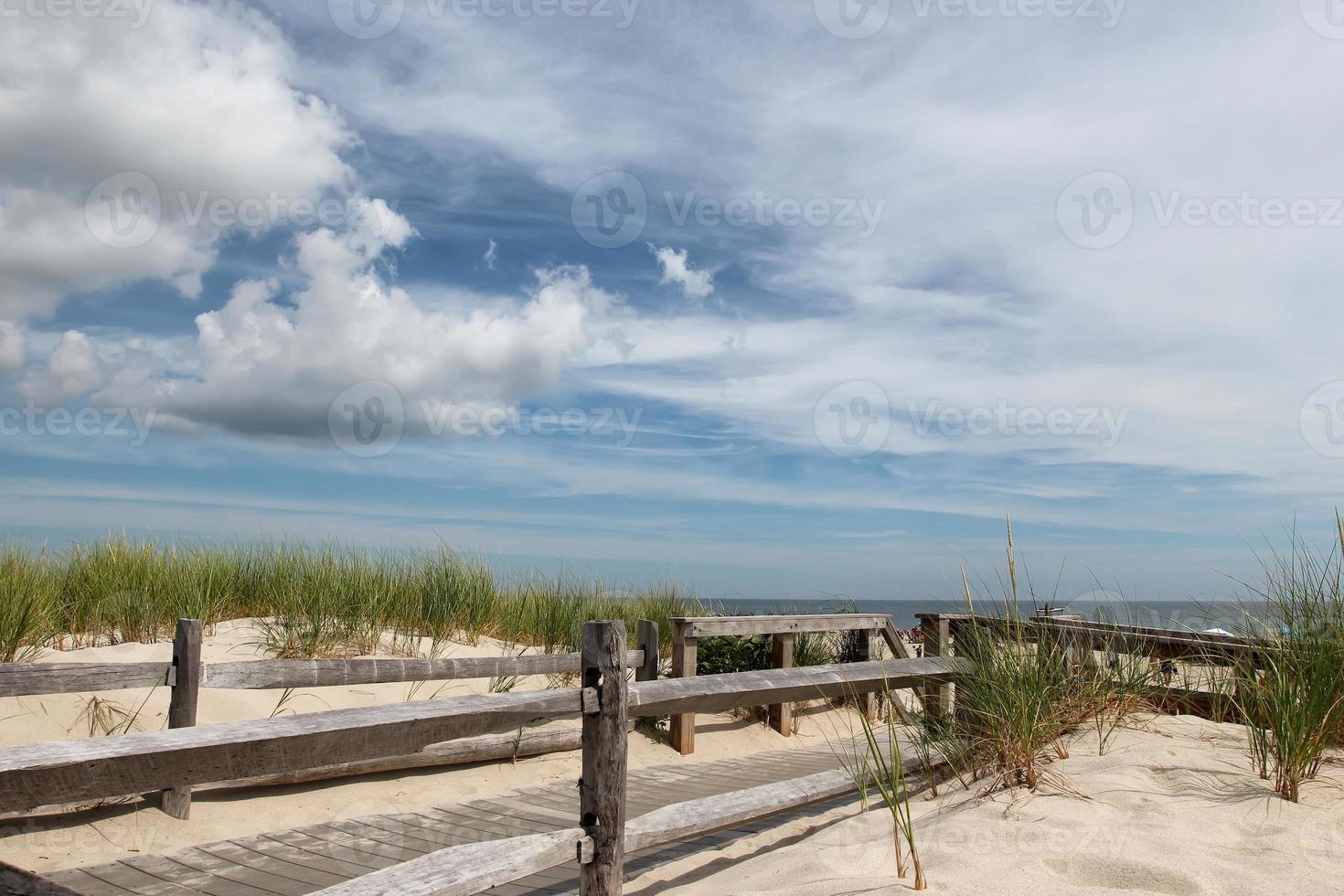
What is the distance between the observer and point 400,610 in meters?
A: 11.8

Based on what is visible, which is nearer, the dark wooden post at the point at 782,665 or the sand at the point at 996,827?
the sand at the point at 996,827

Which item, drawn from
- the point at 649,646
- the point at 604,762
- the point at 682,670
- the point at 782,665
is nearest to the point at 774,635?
the point at 782,665

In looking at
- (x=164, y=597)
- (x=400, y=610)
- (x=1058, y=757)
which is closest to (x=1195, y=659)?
(x=1058, y=757)

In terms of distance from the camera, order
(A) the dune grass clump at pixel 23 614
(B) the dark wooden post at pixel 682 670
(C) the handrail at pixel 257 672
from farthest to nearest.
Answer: (B) the dark wooden post at pixel 682 670, (A) the dune grass clump at pixel 23 614, (C) the handrail at pixel 257 672

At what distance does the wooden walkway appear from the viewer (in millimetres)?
4898

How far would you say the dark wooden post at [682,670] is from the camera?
8844 mm

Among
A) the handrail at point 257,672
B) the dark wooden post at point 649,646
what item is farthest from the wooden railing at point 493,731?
the dark wooden post at point 649,646

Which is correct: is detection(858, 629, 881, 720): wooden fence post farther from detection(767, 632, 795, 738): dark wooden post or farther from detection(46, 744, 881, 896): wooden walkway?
detection(46, 744, 881, 896): wooden walkway

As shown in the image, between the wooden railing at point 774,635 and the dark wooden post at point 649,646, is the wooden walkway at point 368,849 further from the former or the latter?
the dark wooden post at point 649,646

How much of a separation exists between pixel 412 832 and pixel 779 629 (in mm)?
4526

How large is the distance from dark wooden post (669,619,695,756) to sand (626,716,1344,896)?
3.50m

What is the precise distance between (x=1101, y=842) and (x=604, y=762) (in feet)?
7.39

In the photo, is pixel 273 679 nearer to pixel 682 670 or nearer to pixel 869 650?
pixel 682 670

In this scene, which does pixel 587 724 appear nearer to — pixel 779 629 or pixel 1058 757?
pixel 1058 757
